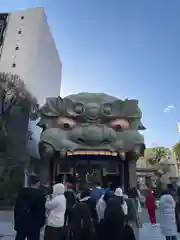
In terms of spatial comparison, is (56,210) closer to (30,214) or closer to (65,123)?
(30,214)

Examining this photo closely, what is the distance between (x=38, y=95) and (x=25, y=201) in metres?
28.5

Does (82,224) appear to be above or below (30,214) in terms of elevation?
below

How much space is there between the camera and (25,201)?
4605 millimetres

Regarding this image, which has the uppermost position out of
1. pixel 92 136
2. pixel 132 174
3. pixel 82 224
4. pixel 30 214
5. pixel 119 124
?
pixel 119 124

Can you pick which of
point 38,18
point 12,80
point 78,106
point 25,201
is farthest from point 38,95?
point 25,201

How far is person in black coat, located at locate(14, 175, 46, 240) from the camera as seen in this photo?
Answer: 4.55 m

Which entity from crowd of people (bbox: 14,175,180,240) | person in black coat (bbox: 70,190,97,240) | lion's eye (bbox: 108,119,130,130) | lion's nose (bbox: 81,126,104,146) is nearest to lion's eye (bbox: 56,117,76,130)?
lion's nose (bbox: 81,126,104,146)

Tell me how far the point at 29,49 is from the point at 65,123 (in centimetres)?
1969

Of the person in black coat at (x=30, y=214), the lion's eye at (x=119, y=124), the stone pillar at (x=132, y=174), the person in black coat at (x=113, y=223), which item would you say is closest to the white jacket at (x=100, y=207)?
the person in black coat at (x=113, y=223)

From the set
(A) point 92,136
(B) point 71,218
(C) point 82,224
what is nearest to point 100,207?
(B) point 71,218

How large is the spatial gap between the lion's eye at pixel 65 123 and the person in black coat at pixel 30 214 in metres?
13.6

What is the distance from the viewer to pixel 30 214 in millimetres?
4562

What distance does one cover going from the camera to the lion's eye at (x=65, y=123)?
1827 cm

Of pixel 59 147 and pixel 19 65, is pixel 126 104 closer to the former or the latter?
pixel 59 147
